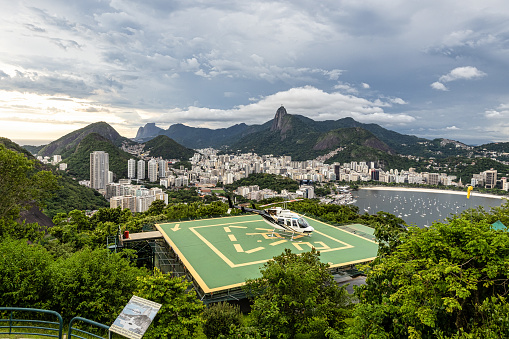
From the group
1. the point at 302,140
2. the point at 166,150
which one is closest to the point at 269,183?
the point at 166,150

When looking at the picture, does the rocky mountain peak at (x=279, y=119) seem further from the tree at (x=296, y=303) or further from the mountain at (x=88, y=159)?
the tree at (x=296, y=303)

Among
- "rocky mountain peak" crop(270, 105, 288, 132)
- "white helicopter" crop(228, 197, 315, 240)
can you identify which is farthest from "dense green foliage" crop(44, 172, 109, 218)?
"rocky mountain peak" crop(270, 105, 288, 132)

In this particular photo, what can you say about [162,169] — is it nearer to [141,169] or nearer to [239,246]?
[141,169]

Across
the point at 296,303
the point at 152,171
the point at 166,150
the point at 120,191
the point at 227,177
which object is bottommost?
the point at 120,191

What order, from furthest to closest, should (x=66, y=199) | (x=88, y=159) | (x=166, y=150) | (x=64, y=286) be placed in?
(x=166, y=150) → (x=88, y=159) → (x=66, y=199) → (x=64, y=286)

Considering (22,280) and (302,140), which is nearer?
(22,280)

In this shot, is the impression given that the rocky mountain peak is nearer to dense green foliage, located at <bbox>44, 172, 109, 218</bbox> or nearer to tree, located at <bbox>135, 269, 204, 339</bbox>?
dense green foliage, located at <bbox>44, 172, 109, 218</bbox>

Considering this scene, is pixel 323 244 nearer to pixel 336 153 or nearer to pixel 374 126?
pixel 336 153
